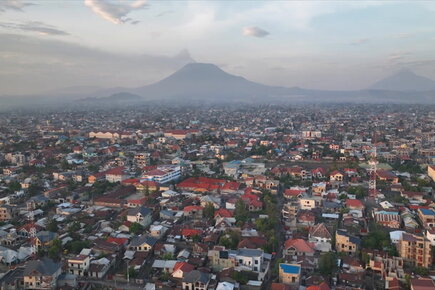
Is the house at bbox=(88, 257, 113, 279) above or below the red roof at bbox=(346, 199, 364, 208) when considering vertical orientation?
below

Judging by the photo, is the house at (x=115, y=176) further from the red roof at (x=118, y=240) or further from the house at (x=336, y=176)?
the house at (x=336, y=176)

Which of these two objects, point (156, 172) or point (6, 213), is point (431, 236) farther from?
point (6, 213)

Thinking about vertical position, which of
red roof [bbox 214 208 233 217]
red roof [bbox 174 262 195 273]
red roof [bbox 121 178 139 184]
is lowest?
red roof [bbox 174 262 195 273]

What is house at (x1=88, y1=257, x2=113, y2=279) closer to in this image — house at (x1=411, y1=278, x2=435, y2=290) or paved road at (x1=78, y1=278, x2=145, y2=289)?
paved road at (x1=78, y1=278, x2=145, y2=289)

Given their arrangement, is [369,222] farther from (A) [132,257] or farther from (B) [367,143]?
(B) [367,143]

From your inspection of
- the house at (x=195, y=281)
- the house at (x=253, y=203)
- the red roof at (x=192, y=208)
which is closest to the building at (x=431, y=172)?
the house at (x=253, y=203)

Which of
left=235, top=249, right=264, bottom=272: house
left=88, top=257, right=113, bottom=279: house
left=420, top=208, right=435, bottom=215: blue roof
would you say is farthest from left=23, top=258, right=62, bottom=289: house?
left=420, top=208, right=435, bottom=215: blue roof
